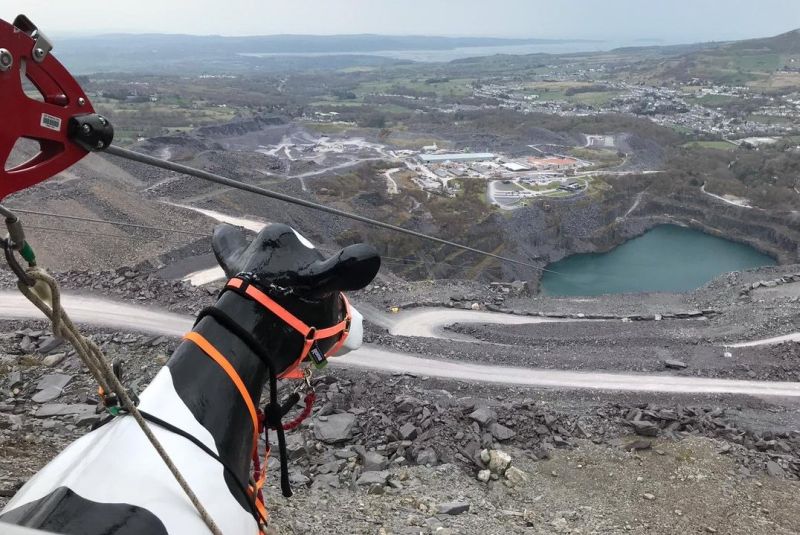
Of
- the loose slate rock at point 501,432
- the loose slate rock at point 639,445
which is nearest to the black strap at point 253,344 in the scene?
the loose slate rock at point 501,432

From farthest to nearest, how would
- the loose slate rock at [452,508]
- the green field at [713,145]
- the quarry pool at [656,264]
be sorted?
the green field at [713,145] < the quarry pool at [656,264] < the loose slate rock at [452,508]

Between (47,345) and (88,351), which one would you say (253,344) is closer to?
(88,351)

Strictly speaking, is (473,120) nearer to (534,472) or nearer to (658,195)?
(658,195)

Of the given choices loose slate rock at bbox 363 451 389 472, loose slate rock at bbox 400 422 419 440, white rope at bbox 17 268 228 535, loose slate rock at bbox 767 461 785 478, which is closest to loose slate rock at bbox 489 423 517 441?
loose slate rock at bbox 400 422 419 440

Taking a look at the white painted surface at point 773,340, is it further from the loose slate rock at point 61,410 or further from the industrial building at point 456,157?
the industrial building at point 456,157

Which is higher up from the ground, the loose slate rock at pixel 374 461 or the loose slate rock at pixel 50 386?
the loose slate rock at pixel 50 386

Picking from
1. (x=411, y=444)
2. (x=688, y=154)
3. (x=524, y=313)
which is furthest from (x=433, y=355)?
(x=688, y=154)
